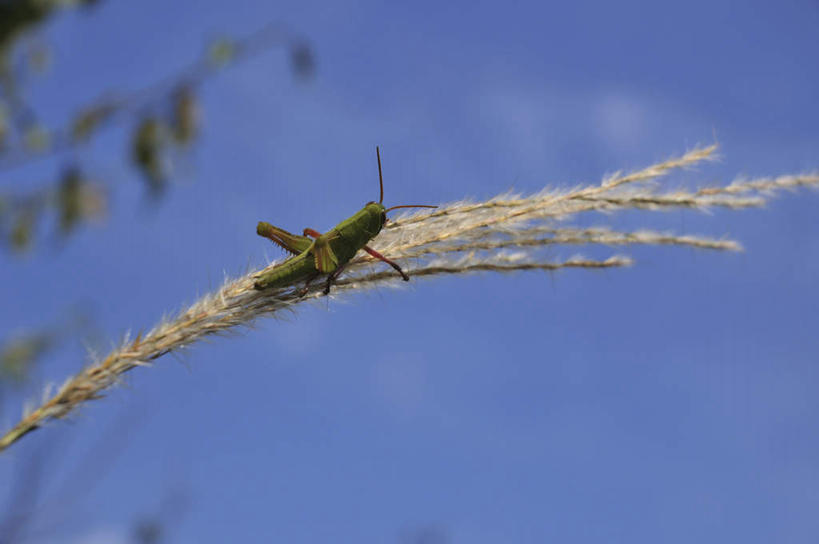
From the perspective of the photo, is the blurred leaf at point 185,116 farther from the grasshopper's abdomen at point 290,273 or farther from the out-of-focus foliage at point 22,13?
the grasshopper's abdomen at point 290,273

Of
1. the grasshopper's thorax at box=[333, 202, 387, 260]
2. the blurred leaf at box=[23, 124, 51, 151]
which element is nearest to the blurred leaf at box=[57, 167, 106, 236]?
the blurred leaf at box=[23, 124, 51, 151]

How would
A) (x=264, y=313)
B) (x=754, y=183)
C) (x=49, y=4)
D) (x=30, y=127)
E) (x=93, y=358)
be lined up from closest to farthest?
(x=93, y=358), (x=754, y=183), (x=264, y=313), (x=49, y=4), (x=30, y=127)

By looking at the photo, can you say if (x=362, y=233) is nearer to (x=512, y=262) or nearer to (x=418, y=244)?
(x=418, y=244)

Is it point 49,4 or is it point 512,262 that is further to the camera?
point 49,4

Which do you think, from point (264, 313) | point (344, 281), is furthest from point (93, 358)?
point (344, 281)

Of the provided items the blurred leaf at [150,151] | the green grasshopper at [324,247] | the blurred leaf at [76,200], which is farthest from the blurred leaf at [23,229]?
the green grasshopper at [324,247]

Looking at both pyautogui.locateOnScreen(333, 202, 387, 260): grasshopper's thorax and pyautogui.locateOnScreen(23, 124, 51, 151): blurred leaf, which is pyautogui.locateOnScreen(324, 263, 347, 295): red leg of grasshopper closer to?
pyautogui.locateOnScreen(333, 202, 387, 260): grasshopper's thorax

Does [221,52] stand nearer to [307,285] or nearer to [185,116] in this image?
[185,116]

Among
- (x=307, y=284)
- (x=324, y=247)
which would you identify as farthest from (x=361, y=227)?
(x=307, y=284)

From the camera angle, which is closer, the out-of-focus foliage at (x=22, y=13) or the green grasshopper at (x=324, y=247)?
the green grasshopper at (x=324, y=247)
